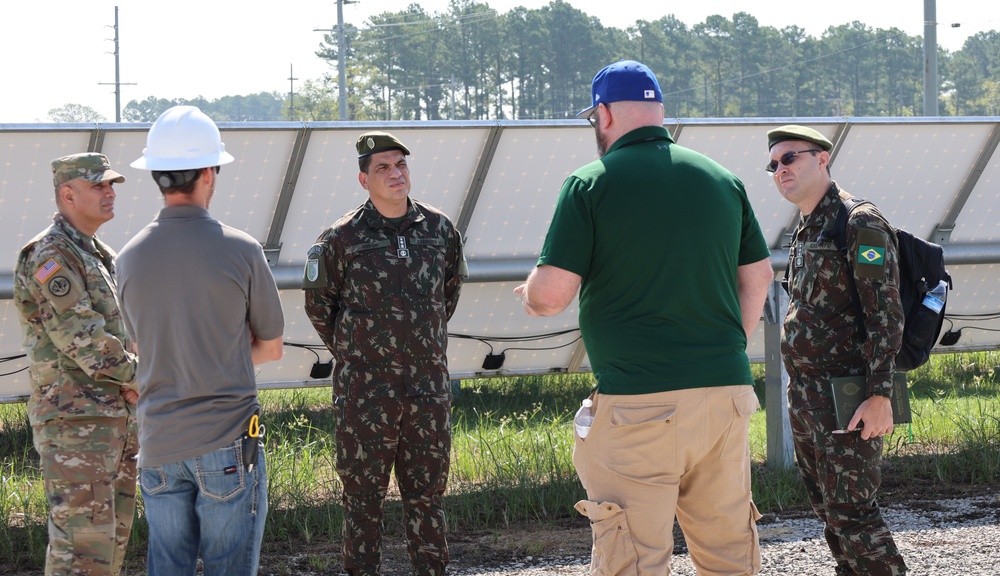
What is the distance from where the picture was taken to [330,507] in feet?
19.4

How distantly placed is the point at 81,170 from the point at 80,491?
124 cm

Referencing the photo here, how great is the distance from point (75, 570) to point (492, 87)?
353 feet

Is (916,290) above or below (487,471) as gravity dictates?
above

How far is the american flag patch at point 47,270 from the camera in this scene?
4.09 metres

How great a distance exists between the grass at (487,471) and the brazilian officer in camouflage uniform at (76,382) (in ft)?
3.81

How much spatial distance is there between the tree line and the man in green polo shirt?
97.0 metres

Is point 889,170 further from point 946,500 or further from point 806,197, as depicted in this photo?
point 806,197

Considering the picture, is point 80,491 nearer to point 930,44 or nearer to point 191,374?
point 191,374

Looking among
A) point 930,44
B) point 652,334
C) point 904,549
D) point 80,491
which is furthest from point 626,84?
point 930,44

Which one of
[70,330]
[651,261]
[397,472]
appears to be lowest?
[397,472]

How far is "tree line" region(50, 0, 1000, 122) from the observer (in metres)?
107

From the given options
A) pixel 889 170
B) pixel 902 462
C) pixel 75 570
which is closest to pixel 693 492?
pixel 75 570

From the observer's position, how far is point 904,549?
531cm

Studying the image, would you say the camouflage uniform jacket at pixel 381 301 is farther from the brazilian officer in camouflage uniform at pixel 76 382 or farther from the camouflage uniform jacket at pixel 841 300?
the camouflage uniform jacket at pixel 841 300
